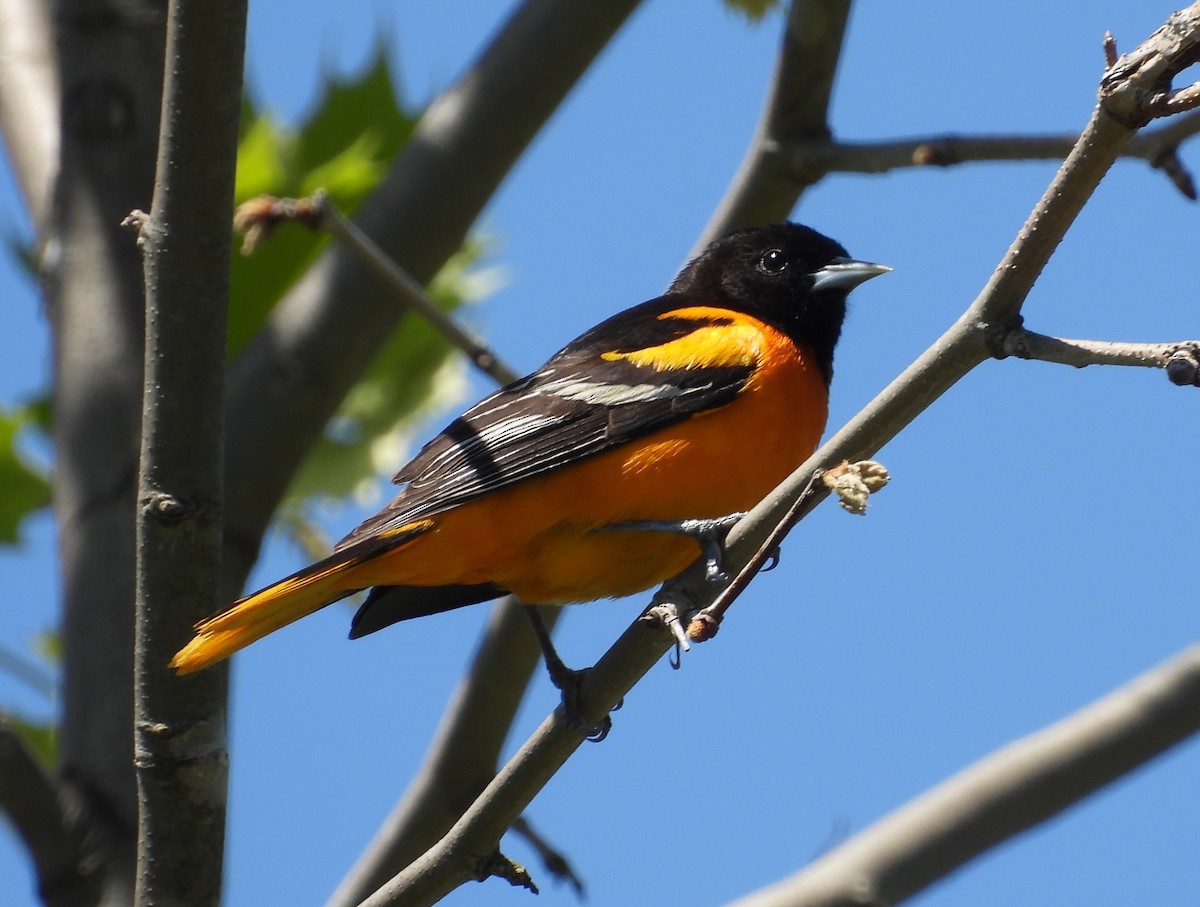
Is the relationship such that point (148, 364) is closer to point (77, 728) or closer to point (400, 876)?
point (400, 876)

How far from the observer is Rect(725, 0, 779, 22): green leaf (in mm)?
4207

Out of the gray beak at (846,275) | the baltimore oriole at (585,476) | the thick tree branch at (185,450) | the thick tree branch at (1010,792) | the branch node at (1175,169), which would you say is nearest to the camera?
the thick tree branch at (185,450)

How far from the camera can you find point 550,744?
2.89m

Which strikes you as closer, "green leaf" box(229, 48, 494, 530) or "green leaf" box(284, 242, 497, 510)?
"green leaf" box(229, 48, 494, 530)

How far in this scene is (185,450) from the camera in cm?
297

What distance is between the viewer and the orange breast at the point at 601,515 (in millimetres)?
4031

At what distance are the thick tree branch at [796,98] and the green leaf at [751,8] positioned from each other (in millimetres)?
661

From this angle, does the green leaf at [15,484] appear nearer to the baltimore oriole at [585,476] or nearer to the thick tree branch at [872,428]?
the baltimore oriole at [585,476]

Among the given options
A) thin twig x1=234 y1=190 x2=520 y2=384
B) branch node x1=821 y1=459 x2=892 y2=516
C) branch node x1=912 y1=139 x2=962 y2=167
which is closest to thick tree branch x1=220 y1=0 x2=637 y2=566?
thin twig x1=234 y1=190 x2=520 y2=384

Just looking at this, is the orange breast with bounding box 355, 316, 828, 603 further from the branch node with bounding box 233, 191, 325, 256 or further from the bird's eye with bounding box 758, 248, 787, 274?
the bird's eye with bounding box 758, 248, 787, 274

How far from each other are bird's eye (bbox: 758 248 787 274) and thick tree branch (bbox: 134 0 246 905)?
284cm

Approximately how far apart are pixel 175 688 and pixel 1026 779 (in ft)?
6.14

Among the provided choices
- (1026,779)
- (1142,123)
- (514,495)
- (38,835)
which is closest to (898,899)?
(1026,779)

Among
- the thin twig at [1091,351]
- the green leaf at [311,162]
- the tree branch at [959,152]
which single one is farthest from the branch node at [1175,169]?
the green leaf at [311,162]
